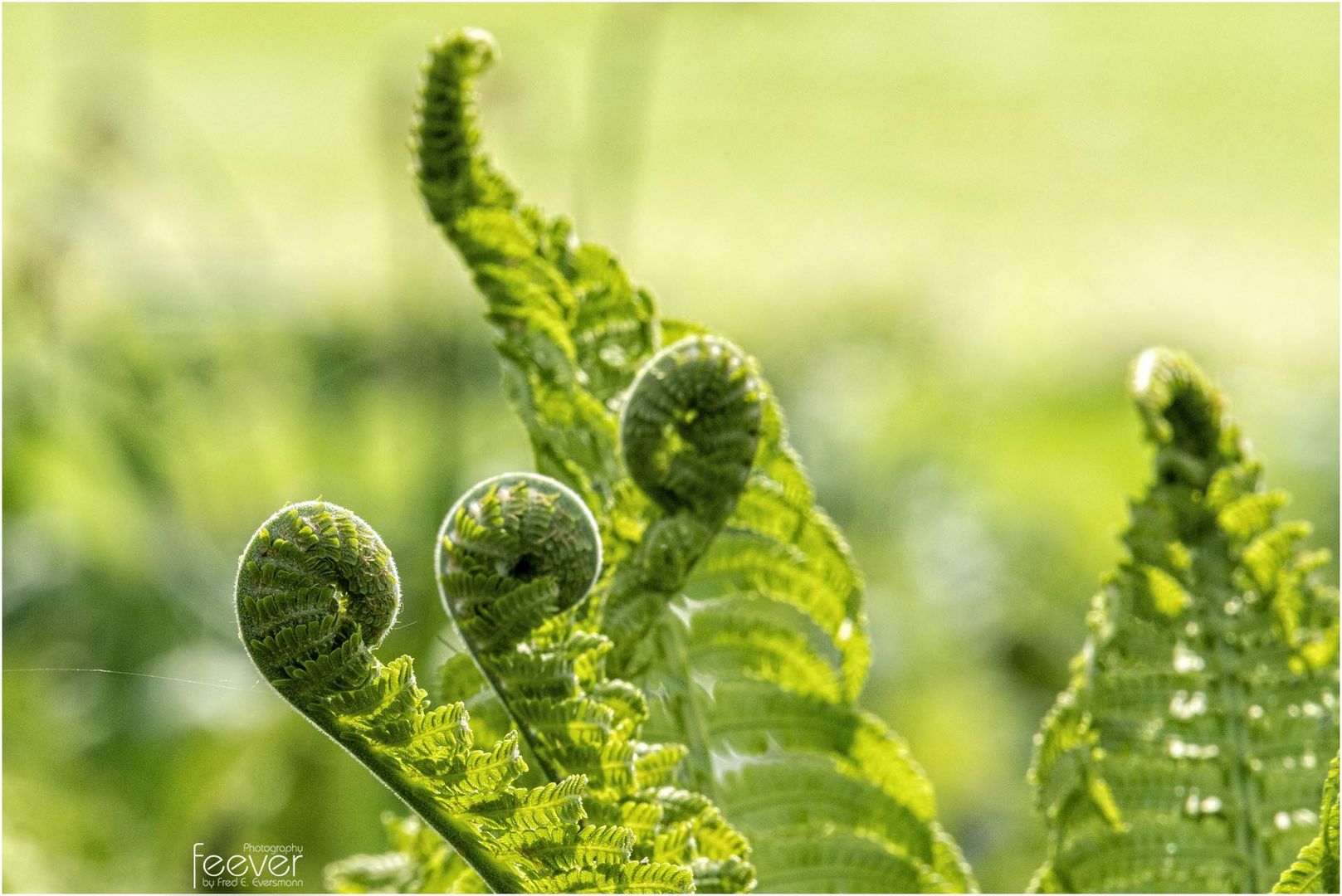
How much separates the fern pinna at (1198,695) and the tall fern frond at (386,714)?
35 cm

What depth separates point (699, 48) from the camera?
7.48m

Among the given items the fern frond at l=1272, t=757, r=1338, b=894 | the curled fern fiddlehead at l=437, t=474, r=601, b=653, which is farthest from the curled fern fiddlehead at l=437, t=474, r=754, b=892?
the fern frond at l=1272, t=757, r=1338, b=894

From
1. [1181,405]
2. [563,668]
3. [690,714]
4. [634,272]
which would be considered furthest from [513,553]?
[634,272]

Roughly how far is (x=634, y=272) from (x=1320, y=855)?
380 centimetres

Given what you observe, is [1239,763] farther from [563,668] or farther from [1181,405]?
[563,668]

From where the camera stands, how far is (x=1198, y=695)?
0.94m

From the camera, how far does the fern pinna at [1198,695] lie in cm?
91

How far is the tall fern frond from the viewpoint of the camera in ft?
1.92

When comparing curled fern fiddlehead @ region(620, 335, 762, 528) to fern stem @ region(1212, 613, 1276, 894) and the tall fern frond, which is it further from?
fern stem @ region(1212, 613, 1276, 894)

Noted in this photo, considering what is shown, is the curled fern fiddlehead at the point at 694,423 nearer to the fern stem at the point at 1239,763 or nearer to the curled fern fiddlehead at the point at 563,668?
the curled fern fiddlehead at the point at 563,668

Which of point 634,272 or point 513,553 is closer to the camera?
point 513,553

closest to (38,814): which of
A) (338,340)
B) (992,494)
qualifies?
(992,494)

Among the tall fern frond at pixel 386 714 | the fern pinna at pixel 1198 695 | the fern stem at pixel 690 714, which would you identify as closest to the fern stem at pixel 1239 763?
the fern pinna at pixel 1198 695

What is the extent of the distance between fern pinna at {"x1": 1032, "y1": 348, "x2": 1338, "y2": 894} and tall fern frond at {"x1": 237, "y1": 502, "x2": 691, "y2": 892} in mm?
345
